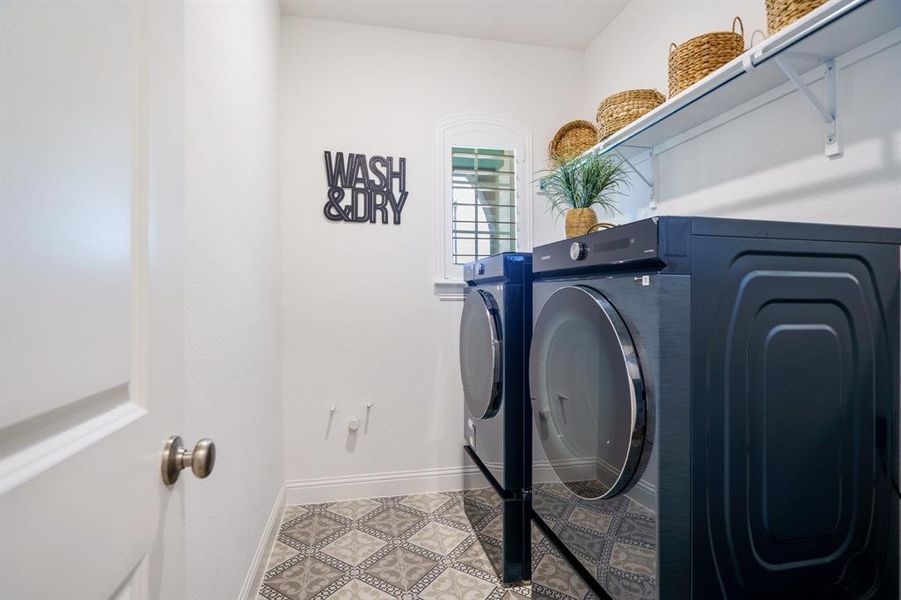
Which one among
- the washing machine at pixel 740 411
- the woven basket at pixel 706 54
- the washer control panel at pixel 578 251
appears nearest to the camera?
the washing machine at pixel 740 411

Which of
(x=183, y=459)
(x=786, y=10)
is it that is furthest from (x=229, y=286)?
(x=786, y=10)

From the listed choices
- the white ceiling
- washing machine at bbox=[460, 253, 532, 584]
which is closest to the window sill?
washing machine at bbox=[460, 253, 532, 584]

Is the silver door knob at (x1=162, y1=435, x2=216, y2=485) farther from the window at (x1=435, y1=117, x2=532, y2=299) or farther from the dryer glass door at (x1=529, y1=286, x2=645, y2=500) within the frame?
the window at (x1=435, y1=117, x2=532, y2=299)

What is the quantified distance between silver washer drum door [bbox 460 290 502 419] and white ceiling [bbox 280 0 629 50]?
163cm

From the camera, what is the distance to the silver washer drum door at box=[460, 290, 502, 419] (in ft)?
5.67

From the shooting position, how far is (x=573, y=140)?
97.6 inches

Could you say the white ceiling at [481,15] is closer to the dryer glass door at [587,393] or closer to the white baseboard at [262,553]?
the dryer glass door at [587,393]

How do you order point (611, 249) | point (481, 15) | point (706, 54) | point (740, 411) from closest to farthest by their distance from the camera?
point (740, 411)
point (611, 249)
point (706, 54)
point (481, 15)

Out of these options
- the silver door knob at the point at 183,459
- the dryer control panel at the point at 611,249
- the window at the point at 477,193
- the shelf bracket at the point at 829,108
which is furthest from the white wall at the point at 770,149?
the silver door knob at the point at 183,459

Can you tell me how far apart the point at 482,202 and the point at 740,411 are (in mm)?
1999

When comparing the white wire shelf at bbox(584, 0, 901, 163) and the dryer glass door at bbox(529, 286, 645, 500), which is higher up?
the white wire shelf at bbox(584, 0, 901, 163)

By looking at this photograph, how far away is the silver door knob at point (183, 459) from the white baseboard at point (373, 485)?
195cm

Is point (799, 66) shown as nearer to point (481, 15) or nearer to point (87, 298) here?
point (481, 15)

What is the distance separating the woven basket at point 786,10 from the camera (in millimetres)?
1126
